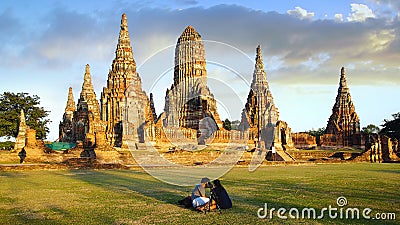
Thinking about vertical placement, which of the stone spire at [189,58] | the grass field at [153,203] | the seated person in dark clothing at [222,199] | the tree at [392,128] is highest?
the stone spire at [189,58]

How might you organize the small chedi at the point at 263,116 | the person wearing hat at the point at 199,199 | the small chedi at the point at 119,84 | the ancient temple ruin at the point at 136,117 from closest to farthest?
the person wearing hat at the point at 199,199
the ancient temple ruin at the point at 136,117
the small chedi at the point at 119,84
the small chedi at the point at 263,116

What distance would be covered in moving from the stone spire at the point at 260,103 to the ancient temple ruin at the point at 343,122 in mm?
9615

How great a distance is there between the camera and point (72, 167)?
80.7 feet

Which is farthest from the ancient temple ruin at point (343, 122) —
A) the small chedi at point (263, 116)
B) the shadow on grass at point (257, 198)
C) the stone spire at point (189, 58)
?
the shadow on grass at point (257, 198)

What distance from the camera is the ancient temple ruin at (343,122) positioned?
218 feet

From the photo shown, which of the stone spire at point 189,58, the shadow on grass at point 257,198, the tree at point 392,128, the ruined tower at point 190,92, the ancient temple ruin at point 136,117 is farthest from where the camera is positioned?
the tree at point 392,128

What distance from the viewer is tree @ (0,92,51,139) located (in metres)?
51.2

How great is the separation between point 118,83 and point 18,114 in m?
14.4

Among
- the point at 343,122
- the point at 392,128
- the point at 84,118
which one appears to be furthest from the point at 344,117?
the point at 84,118

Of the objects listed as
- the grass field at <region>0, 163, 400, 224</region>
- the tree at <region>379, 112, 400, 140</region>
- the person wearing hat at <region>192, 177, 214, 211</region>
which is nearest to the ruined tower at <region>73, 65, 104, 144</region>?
the grass field at <region>0, 163, 400, 224</region>

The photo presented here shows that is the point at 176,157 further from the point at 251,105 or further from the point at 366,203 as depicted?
the point at 251,105

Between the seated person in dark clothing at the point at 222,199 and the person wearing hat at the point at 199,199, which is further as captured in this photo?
the seated person in dark clothing at the point at 222,199

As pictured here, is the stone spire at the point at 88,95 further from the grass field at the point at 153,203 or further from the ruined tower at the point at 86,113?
the grass field at the point at 153,203

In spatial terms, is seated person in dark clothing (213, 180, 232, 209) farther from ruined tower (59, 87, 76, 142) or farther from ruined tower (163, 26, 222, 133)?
ruined tower (59, 87, 76, 142)
